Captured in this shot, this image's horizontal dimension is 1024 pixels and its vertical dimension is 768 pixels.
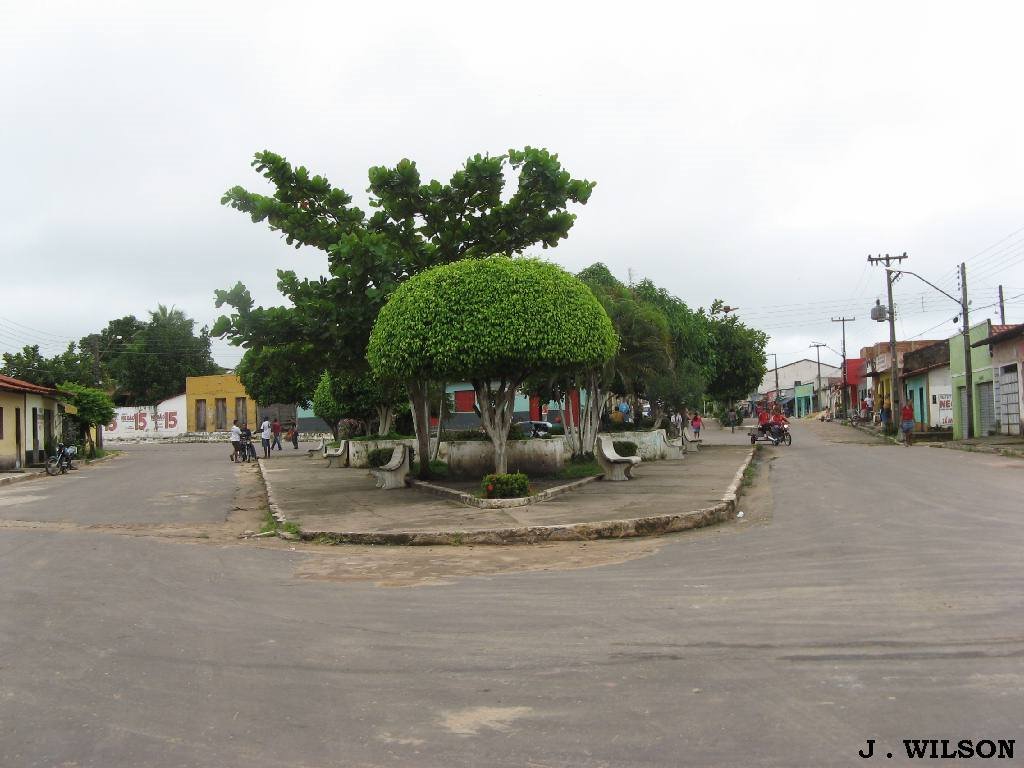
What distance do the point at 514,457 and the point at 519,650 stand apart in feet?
42.2

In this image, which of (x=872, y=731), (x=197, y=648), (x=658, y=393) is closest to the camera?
(x=872, y=731)

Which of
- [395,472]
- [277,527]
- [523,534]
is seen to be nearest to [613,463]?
[395,472]

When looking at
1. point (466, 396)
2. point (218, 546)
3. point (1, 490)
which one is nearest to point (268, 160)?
point (218, 546)

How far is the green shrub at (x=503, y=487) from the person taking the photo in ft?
44.7

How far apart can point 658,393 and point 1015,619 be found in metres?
23.4

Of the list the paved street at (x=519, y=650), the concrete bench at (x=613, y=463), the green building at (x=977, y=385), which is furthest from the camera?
the green building at (x=977, y=385)

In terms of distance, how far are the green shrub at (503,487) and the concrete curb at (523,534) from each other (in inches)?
107

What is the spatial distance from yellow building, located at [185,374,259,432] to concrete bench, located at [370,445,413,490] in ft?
163

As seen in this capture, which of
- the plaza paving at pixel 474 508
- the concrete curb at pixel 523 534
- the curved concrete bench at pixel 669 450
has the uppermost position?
the curved concrete bench at pixel 669 450

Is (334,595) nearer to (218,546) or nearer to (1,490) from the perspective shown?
(218,546)

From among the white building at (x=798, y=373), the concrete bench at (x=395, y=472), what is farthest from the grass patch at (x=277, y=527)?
the white building at (x=798, y=373)

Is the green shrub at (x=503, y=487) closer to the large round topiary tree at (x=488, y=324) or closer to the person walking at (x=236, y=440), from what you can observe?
the large round topiary tree at (x=488, y=324)

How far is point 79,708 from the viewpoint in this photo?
174 inches

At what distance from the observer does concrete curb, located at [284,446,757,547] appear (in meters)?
10.6
